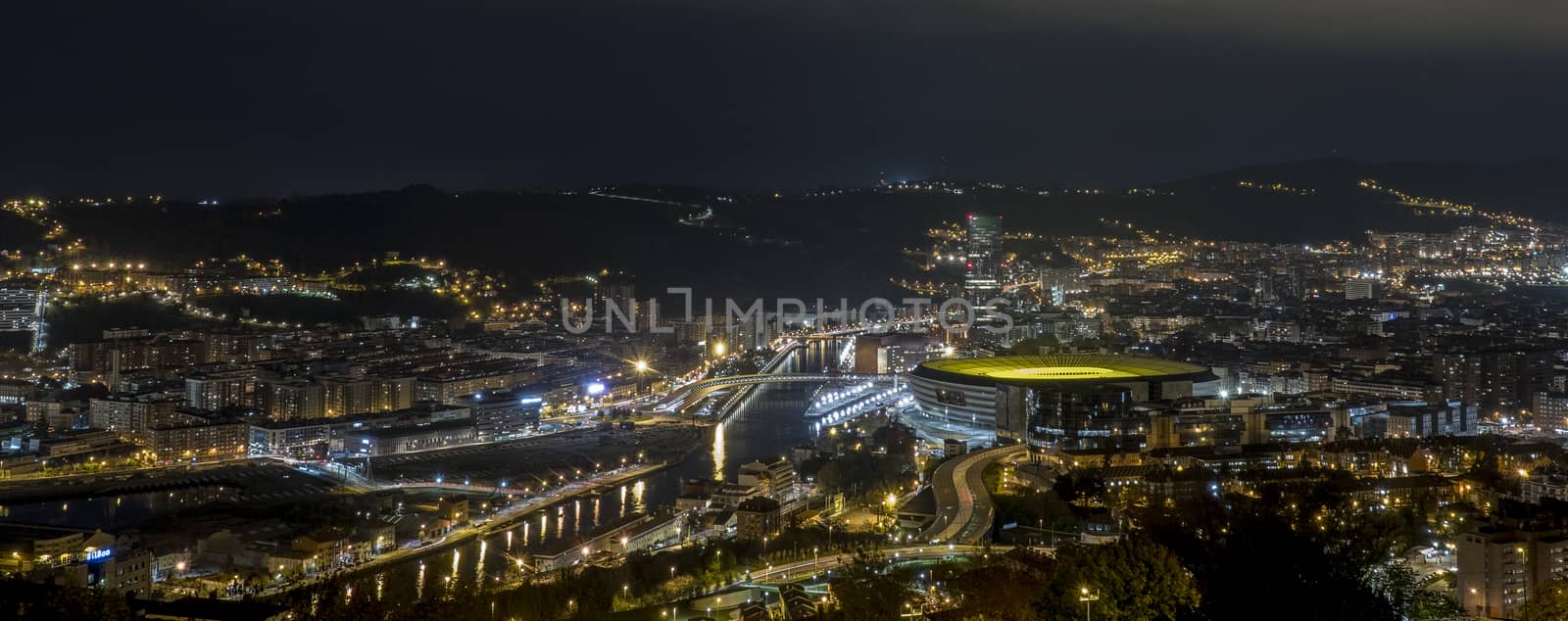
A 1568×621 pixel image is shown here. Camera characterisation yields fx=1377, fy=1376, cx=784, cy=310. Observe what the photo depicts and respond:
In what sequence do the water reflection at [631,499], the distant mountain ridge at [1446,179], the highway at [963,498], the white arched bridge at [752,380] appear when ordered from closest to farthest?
the highway at [963,498] < the water reflection at [631,499] < the white arched bridge at [752,380] < the distant mountain ridge at [1446,179]

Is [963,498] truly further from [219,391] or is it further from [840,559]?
[219,391]

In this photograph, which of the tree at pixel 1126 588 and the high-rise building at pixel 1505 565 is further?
the high-rise building at pixel 1505 565

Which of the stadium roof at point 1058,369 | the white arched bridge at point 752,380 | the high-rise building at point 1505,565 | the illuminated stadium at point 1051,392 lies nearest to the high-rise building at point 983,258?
the white arched bridge at point 752,380

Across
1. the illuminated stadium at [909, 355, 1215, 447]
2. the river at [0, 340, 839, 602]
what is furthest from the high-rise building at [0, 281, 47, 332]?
the illuminated stadium at [909, 355, 1215, 447]

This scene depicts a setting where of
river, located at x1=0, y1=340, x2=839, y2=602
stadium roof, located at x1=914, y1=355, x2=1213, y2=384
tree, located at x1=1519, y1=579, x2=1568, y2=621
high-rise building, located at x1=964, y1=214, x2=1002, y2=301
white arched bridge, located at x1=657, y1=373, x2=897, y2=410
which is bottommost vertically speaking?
river, located at x1=0, y1=340, x2=839, y2=602

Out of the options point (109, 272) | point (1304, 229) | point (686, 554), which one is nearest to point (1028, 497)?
point (686, 554)

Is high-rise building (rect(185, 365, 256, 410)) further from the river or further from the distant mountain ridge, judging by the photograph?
the distant mountain ridge

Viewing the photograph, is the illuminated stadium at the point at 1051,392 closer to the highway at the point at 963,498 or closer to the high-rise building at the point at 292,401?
the highway at the point at 963,498
